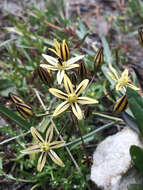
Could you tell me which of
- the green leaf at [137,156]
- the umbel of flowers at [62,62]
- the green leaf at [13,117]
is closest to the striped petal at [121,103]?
the green leaf at [137,156]

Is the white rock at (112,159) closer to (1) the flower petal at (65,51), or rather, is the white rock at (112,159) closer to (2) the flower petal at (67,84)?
(2) the flower petal at (67,84)

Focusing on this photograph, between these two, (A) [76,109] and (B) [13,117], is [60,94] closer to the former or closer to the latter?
(A) [76,109]

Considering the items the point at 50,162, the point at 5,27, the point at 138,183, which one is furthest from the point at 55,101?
the point at 5,27

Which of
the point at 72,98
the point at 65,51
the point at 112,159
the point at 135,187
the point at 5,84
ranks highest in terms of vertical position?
the point at 65,51

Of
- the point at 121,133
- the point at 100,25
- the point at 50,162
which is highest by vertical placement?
the point at 100,25

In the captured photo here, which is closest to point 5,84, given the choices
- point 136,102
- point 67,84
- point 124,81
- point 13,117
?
point 13,117

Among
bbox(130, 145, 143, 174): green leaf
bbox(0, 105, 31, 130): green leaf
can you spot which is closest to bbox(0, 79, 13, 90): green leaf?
bbox(0, 105, 31, 130): green leaf

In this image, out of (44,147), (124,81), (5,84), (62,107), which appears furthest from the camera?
(5,84)

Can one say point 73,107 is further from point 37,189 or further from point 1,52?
point 1,52

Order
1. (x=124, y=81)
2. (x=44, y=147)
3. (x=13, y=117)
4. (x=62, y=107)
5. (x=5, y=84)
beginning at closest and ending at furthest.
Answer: (x=62, y=107) → (x=44, y=147) → (x=124, y=81) → (x=13, y=117) → (x=5, y=84)
